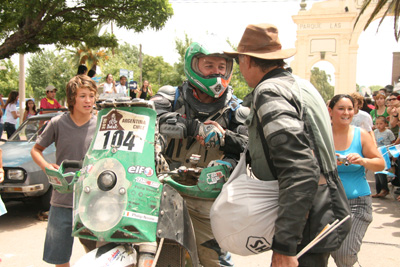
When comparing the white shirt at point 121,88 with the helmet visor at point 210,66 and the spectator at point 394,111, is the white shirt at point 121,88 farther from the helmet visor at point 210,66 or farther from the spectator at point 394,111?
the helmet visor at point 210,66

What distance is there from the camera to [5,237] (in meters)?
5.43

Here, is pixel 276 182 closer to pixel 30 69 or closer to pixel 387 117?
pixel 387 117

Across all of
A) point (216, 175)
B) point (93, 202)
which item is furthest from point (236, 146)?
point (93, 202)

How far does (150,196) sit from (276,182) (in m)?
0.67

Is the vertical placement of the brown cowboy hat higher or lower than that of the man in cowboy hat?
higher

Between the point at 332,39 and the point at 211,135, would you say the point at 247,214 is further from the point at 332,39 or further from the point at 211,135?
the point at 332,39

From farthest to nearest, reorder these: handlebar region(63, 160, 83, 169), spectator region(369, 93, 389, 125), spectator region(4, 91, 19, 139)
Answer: spectator region(4, 91, 19, 139) → spectator region(369, 93, 389, 125) → handlebar region(63, 160, 83, 169)

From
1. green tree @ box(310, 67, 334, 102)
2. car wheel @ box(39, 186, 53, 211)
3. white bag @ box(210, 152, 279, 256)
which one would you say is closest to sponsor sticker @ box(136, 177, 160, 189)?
white bag @ box(210, 152, 279, 256)

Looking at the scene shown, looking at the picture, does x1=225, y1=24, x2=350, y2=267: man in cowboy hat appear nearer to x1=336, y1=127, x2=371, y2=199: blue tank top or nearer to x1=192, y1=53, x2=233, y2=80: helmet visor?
x1=192, y1=53, x2=233, y2=80: helmet visor

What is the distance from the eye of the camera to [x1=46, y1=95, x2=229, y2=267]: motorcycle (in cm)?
201

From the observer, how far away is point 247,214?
2.03m

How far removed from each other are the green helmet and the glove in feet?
1.52

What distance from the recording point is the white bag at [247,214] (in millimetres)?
2035

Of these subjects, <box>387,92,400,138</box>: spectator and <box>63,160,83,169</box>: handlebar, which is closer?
<box>63,160,83,169</box>: handlebar
